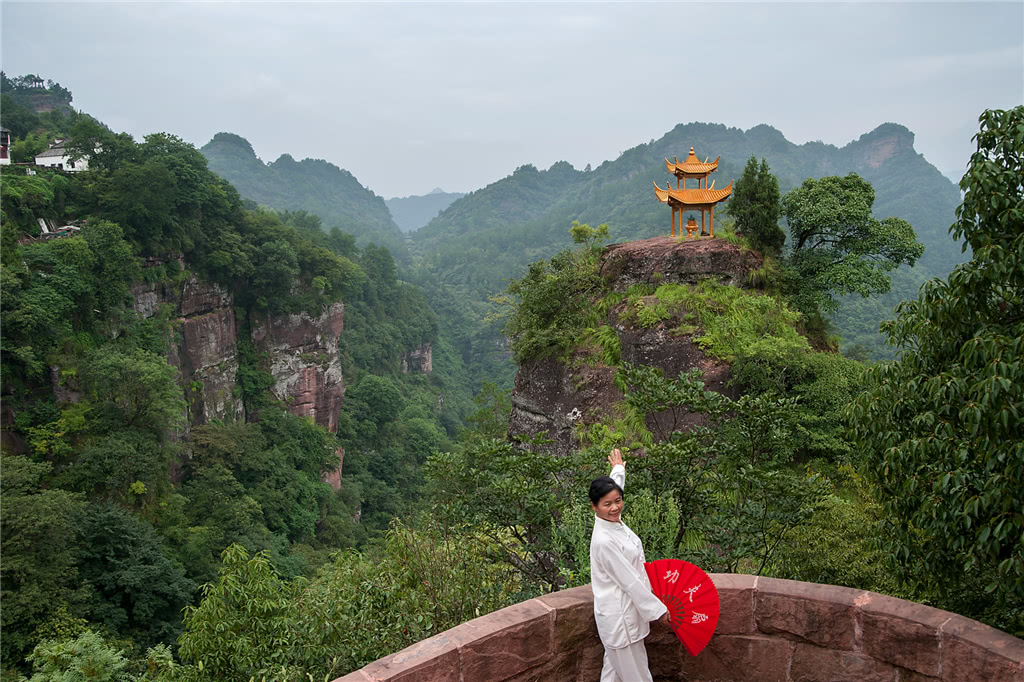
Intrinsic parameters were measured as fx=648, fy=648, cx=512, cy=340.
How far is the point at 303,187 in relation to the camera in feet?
377

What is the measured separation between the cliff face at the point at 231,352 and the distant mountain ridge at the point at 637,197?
33159 mm

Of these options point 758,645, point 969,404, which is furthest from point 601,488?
point 969,404

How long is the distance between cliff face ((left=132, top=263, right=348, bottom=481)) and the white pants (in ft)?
75.3

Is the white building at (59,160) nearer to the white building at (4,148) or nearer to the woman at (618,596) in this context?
the white building at (4,148)

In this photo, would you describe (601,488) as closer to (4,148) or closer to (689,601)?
(689,601)

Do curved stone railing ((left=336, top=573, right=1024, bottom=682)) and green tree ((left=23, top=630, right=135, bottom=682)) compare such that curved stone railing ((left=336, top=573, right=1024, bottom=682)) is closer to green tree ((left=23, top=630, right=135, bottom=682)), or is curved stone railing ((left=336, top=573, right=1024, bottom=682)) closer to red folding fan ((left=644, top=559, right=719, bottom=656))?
red folding fan ((left=644, top=559, right=719, bottom=656))

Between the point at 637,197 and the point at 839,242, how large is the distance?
7245 cm

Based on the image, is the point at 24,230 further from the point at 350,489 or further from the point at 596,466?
the point at 596,466

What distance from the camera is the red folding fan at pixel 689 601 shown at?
2.39 metres

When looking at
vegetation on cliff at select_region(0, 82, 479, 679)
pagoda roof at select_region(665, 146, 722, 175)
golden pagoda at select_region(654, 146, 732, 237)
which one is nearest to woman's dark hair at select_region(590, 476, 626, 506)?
vegetation on cliff at select_region(0, 82, 479, 679)

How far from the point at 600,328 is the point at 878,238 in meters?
4.93

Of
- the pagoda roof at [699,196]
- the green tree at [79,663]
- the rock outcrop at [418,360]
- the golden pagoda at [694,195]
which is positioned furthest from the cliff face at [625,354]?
the rock outcrop at [418,360]

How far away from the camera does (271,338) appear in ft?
98.7

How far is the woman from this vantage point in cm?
235
